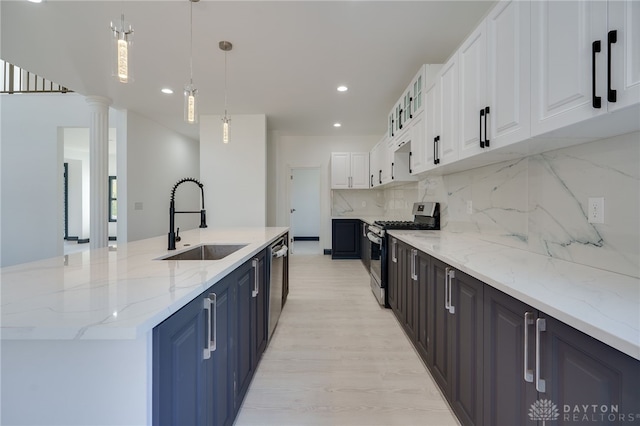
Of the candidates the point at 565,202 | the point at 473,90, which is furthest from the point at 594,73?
the point at 473,90

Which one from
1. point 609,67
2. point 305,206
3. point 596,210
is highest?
point 609,67

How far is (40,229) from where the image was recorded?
4.90 meters

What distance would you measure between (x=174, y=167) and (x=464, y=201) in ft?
19.8

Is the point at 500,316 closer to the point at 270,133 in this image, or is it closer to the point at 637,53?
the point at 637,53

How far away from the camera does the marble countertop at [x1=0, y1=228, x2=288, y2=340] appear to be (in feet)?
2.21

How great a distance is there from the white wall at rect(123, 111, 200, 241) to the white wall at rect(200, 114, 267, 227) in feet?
3.96

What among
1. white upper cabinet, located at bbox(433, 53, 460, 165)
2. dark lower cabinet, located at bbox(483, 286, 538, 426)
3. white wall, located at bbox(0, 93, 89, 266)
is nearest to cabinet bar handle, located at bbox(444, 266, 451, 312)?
dark lower cabinet, located at bbox(483, 286, 538, 426)

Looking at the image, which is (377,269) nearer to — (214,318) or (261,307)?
(261,307)

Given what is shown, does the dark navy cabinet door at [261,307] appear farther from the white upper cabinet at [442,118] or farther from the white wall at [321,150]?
the white wall at [321,150]

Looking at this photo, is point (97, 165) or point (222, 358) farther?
point (97, 165)

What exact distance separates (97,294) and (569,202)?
83.4 inches

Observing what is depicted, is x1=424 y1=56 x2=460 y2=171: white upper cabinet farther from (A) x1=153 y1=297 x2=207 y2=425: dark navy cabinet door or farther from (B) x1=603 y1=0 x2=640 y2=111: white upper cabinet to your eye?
(A) x1=153 y1=297 x2=207 y2=425: dark navy cabinet door

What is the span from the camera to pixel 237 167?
498cm

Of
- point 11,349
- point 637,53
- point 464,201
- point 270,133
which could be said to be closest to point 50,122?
point 270,133
